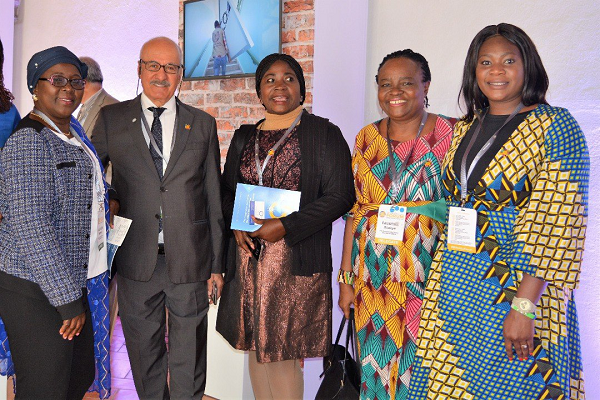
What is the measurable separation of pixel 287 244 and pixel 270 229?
0.47ft

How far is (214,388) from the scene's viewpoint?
3451 mm

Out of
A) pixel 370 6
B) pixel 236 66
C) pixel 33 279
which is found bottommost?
pixel 33 279

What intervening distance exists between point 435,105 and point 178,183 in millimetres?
1742

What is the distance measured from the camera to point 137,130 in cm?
262

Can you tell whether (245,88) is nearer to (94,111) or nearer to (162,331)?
(94,111)

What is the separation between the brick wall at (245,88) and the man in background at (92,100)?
64cm

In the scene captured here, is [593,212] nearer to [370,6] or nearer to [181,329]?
[370,6]

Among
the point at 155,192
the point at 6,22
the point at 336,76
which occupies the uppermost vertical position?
the point at 6,22

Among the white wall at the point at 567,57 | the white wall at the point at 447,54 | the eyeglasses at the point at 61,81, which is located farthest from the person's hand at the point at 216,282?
the white wall at the point at 567,57

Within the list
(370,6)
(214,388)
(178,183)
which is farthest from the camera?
(370,6)

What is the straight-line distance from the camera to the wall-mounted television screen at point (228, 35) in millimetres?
3920

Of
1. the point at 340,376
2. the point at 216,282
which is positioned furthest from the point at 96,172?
the point at 340,376

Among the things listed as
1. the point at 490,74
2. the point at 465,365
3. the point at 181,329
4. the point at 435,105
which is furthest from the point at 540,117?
the point at 181,329

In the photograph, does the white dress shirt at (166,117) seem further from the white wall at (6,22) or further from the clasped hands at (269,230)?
the white wall at (6,22)
